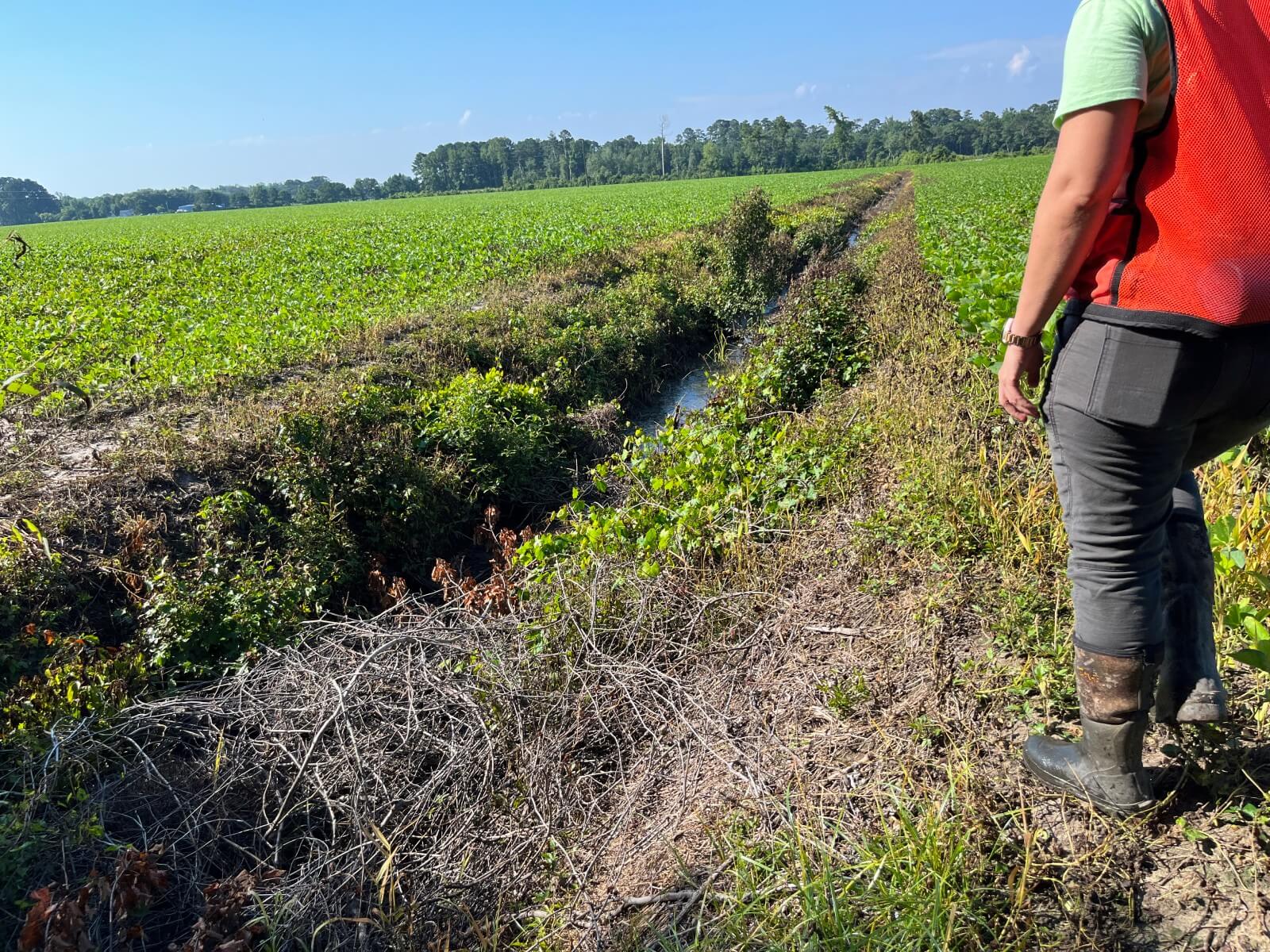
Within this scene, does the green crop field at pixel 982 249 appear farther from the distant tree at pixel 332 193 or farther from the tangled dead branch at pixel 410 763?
the distant tree at pixel 332 193

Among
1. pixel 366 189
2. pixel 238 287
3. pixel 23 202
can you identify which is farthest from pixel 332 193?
pixel 238 287

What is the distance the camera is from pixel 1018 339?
1945 millimetres

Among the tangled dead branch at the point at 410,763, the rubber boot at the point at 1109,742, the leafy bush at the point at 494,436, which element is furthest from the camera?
the leafy bush at the point at 494,436

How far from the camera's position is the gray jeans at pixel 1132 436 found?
5.45 feet

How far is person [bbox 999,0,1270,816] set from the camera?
5.20 ft

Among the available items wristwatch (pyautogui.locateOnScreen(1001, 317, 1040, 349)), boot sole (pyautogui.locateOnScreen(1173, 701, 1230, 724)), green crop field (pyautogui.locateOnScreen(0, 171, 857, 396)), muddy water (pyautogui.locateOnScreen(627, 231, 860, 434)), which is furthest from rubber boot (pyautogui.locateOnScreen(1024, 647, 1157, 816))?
muddy water (pyautogui.locateOnScreen(627, 231, 860, 434))

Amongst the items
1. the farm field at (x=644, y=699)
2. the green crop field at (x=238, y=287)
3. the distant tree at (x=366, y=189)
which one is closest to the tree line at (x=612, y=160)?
the distant tree at (x=366, y=189)

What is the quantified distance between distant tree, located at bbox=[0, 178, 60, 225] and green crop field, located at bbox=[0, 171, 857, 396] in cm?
7804

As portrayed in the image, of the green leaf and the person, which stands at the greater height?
the person

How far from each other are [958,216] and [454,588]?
17426 mm

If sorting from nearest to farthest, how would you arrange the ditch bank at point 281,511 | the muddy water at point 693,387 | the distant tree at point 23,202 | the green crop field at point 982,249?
the ditch bank at point 281,511 → the green crop field at point 982,249 → the muddy water at point 693,387 → the distant tree at point 23,202

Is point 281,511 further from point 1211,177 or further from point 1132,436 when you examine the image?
point 1211,177

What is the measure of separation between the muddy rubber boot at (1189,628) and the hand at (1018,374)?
1.71ft

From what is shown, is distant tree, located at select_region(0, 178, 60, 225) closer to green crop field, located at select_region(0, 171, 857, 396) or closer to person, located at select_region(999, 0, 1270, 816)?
green crop field, located at select_region(0, 171, 857, 396)
